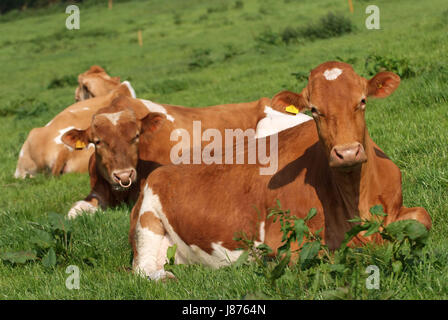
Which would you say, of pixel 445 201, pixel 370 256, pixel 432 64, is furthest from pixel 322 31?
pixel 370 256

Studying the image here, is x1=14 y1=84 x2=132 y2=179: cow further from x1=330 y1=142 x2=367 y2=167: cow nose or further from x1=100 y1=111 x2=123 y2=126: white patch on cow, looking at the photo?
x1=330 y1=142 x2=367 y2=167: cow nose

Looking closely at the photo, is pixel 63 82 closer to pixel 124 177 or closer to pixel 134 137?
pixel 134 137

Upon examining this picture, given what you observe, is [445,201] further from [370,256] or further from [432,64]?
[432,64]

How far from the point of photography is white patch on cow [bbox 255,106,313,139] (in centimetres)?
936

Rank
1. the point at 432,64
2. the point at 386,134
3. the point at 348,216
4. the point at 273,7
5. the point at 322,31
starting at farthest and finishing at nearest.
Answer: the point at 273,7 < the point at 322,31 < the point at 432,64 < the point at 386,134 < the point at 348,216

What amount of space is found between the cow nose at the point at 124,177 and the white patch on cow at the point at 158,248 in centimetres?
142

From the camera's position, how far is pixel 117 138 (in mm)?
7988

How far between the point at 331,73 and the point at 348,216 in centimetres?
111

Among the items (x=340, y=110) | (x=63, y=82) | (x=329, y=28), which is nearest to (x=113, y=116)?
(x=340, y=110)

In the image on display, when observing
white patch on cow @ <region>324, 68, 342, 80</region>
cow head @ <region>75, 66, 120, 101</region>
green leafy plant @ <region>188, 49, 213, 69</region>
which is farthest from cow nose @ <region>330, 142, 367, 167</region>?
green leafy plant @ <region>188, 49, 213, 69</region>

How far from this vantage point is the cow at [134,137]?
7.97 m

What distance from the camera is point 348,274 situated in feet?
13.5

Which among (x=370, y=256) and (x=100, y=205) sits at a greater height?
(x=370, y=256)

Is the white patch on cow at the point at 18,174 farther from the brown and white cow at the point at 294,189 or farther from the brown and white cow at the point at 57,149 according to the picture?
Result: the brown and white cow at the point at 294,189
